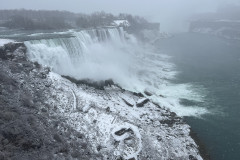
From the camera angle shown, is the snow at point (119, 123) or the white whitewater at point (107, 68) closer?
the snow at point (119, 123)

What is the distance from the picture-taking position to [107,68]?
33406mm

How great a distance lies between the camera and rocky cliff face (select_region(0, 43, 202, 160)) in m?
15.0

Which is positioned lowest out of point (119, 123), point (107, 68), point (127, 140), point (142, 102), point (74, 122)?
point (107, 68)

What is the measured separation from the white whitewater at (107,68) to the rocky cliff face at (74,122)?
276 cm

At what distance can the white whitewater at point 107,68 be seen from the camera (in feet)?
89.0

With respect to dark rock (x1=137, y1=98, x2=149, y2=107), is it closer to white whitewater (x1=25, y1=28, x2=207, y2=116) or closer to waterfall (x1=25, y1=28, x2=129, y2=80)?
white whitewater (x1=25, y1=28, x2=207, y2=116)

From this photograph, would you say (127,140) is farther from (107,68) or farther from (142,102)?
(107,68)

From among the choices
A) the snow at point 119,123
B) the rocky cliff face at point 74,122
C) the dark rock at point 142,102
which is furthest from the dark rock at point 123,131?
the dark rock at point 142,102

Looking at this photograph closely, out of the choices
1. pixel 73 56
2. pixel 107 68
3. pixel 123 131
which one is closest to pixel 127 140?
pixel 123 131

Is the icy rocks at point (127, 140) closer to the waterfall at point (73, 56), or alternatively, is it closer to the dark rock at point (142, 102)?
the dark rock at point (142, 102)

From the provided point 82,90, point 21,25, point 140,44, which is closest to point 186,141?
point 82,90

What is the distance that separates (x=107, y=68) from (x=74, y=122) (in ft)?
51.9

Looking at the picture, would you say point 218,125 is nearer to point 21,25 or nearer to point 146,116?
point 146,116

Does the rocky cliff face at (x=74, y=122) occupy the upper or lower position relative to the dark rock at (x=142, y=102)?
upper
